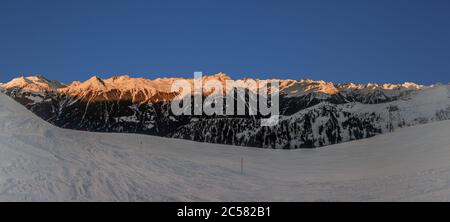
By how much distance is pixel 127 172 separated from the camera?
34531mm

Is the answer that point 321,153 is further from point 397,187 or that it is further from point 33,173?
point 33,173

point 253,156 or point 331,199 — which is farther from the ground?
point 253,156

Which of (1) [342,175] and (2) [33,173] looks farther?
(1) [342,175]

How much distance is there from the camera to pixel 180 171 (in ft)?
126

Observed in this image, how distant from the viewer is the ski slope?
30359 mm

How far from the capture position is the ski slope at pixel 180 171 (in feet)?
99.6

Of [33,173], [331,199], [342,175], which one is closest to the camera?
[33,173]

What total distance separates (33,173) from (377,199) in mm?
17869

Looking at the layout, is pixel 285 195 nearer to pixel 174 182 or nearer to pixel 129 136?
pixel 174 182
